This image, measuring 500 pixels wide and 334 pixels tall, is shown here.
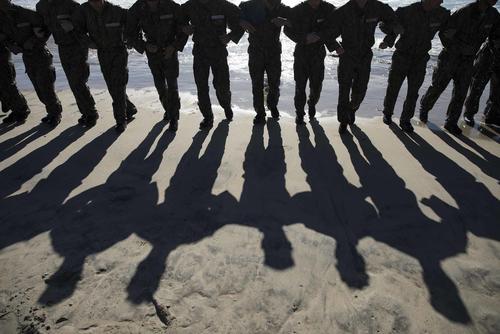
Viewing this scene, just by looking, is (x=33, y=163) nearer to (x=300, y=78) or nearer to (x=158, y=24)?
(x=158, y=24)

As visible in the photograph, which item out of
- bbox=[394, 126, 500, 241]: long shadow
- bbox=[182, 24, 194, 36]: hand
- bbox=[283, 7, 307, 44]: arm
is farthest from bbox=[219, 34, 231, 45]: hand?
bbox=[394, 126, 500, 241]: long shadow

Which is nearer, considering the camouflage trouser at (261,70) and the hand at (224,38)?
the hand at (224,38)

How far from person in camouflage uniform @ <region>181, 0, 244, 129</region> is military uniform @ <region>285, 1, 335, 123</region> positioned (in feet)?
2.79

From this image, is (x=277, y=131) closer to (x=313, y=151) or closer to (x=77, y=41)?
(x=313, y=151)

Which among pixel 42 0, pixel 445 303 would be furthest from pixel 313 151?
pixel 42 0

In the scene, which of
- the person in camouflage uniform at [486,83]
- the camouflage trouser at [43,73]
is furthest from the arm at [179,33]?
the person in camouflage uniform at [486,83]

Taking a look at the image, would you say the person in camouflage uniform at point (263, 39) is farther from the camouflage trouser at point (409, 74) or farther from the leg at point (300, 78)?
the camouflage trouser at point (409, 74)

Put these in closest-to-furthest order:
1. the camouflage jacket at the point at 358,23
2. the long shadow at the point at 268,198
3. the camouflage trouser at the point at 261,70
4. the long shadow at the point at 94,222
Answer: the long shadow at the point at 94,222, the long shadow at the point at 268,198, the camouflage jacket at the point at 358,23, the camouflage trouser at the point at 261,70

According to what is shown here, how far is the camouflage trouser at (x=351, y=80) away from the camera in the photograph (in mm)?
4961

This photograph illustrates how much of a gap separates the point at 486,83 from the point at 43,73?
23.7 ft

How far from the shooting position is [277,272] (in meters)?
2.62

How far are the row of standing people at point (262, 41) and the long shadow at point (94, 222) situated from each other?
5.55 feet

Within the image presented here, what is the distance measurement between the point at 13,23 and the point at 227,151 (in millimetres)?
3914

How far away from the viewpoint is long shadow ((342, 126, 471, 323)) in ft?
7.84
